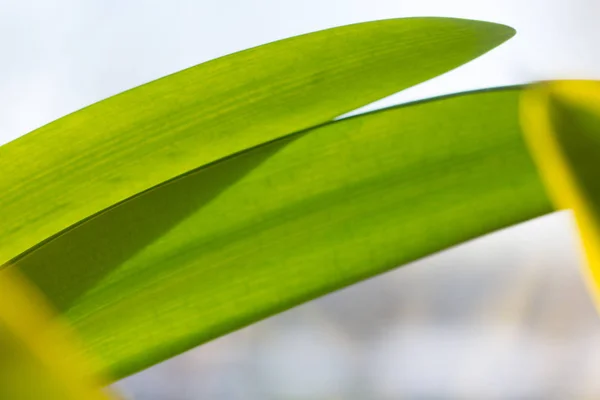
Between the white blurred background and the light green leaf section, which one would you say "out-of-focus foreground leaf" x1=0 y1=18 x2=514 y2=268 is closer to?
the light green leaf section

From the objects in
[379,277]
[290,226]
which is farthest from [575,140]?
[379,277]

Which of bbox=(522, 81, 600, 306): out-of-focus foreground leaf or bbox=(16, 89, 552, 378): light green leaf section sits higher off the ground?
bbox=(16, 89, 552, 378): light green leaf section

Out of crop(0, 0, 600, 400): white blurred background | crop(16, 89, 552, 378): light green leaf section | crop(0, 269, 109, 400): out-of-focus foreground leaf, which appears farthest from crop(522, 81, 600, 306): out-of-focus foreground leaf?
crop(0, 0, 600, 400): white blurred background

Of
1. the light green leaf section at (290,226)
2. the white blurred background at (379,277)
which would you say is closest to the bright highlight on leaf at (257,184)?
the light green leaf section at (290,226)

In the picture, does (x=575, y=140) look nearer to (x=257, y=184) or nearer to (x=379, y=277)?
(x=257, y=184)

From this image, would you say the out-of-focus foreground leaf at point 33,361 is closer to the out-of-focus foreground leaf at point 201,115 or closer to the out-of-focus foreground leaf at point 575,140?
the out-of-focus foreground leaf at point 201,115

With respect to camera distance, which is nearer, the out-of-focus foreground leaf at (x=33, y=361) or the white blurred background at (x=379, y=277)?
the out-of-focus foreground leaf at (x=33, y=361)
